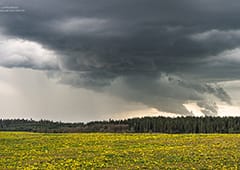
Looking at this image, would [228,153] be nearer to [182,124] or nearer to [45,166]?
[45,166]

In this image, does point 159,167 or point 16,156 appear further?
point 16,156

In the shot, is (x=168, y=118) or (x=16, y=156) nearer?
(x=16, y=156)

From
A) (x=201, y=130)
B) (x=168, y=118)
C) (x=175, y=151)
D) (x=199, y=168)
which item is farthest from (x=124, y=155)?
(x=168, y=118)

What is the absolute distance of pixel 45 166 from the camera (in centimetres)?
2838

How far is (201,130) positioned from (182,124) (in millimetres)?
7087

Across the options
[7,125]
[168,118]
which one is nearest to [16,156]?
[168,118]

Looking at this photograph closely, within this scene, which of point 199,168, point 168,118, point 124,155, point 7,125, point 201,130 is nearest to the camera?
point 199,168

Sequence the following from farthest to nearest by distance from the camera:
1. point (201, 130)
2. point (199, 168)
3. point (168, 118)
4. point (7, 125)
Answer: point (7, 125)
point (168, 118)
point (201, 130)
point (199, 168)

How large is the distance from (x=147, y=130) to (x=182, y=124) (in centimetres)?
1179

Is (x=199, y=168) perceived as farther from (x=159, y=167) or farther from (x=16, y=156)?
(x=16, y=156)

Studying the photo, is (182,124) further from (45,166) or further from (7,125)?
(45,166)

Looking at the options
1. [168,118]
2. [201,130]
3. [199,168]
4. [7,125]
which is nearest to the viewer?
[199,168]

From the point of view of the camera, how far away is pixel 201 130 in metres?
134

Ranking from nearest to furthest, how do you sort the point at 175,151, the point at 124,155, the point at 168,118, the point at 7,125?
the point at 124,155
the point at 175,151
the point at 168,118
the point at 7,125
